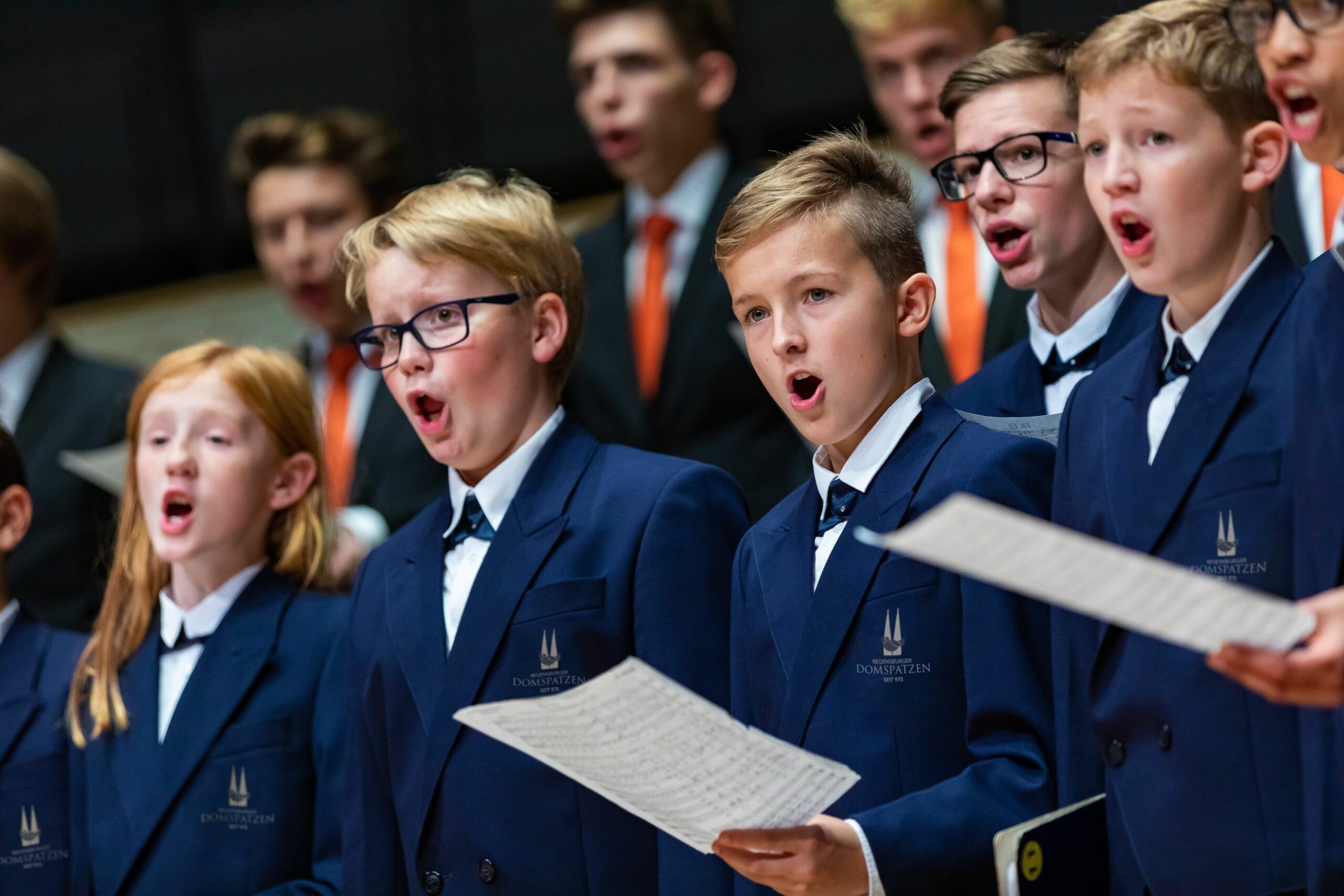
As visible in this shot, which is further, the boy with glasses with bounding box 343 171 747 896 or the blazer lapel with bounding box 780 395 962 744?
the boy with glasses with bounding box 343 171 747 896

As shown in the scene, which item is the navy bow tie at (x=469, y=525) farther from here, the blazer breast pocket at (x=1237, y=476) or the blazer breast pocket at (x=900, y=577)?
the blazer breast pocket at (x=1237, y=476)

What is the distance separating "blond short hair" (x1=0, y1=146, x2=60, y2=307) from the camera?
363 centimetres

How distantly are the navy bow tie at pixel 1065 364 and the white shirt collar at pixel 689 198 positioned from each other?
1289 mm

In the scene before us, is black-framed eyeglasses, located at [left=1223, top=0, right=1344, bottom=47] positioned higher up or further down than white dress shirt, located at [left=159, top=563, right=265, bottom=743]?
higher up

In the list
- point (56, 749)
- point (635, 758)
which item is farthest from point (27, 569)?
point (635, 758)

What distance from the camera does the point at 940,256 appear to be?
3092 mm

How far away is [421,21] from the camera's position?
510 cm

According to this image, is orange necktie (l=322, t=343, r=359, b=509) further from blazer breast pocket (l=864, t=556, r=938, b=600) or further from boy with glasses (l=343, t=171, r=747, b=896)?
blazer breast pocket (l=864, t=556, r=938, b=600)

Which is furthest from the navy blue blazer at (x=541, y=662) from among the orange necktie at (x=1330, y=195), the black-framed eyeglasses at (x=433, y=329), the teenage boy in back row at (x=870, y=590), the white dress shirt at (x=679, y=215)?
the white dress shirt at (x=679, y=215)

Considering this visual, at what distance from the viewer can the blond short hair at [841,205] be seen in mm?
1975

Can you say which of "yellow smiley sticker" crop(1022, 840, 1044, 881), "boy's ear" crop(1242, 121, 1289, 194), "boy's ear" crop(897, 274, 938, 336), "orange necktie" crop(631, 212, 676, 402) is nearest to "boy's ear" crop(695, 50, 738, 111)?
"orange necktie" crop(631, 212, 676, 402)

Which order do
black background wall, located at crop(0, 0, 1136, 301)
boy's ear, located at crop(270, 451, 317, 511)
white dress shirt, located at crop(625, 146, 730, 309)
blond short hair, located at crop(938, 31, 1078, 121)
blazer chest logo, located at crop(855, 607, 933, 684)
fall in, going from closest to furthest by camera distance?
blazer chest logo, located at crop(855, 607, 933, 684) → blond short hair, located at crop(938, 31, 1078, 121) → boy's ear, located at crop(270, 451, 317, 511) → white dress shirt, located at crop(625, 146, 730, 309) → black background wall, located at crop(0, 0, 1136, 301)

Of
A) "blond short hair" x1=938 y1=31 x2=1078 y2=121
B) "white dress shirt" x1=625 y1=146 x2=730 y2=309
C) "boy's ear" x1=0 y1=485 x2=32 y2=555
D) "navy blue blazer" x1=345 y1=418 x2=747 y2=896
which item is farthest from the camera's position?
"white dress shirt" x1=625 y1=146 x2=730 y2=309

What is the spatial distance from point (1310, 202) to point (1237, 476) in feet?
3.60
